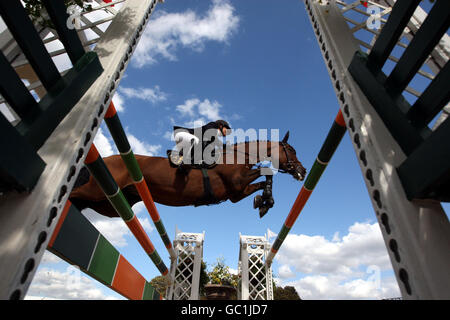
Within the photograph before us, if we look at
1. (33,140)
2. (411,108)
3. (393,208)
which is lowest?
(393,208)

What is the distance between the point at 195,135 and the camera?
3229 mm

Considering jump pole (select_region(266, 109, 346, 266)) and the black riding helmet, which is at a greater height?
the black riding helmet

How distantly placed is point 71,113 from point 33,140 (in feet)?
0.76

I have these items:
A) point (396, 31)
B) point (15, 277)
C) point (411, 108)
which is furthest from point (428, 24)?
point (15, 277)

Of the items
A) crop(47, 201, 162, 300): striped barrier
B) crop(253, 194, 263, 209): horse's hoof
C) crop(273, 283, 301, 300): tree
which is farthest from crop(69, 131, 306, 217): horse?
crop(273, 283, 301, 300): tree

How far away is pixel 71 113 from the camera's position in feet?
3.36

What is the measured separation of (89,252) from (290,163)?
111 inches

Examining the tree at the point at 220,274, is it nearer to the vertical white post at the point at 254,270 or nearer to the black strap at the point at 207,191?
the vertical white post at the point at 254,270

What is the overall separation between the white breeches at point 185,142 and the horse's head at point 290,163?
1.42 meters

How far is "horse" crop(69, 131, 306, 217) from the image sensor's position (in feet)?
8.91

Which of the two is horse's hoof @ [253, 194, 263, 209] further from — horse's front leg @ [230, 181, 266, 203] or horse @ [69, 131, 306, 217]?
horse's front leg @ [230, 181, 266, 203]

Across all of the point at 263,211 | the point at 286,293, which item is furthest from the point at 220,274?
the point at 286,293

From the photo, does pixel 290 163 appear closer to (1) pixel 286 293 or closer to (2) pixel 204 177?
(2) pixel 204 177
